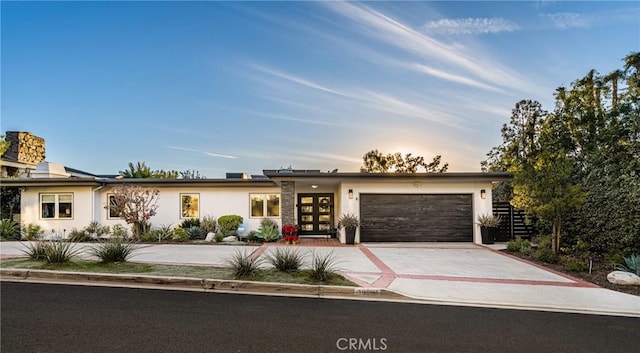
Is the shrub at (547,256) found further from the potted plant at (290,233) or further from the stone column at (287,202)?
the stone column at (287,202)

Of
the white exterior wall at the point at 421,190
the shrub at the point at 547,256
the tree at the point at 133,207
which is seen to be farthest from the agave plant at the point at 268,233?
the shrub at the point at 547,256

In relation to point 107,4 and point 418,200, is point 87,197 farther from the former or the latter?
point 418,200

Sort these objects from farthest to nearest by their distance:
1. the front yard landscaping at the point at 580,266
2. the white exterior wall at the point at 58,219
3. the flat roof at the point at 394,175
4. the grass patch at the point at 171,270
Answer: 1. the white exterior wall at the point at 58,219
2. the flat roof at the point at 394,175
3. the front yard landscaping at the point at 580,266
4. the grass patch at the point at 171,270

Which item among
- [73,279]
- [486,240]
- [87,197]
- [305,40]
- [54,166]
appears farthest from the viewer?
[54,166]

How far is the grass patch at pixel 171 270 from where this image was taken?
6.63 metres

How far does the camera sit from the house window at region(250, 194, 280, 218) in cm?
1598

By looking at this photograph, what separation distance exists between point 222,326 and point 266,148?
15.9 metres

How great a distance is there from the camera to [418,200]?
13.8 m

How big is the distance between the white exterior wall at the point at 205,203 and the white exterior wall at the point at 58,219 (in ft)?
1.82

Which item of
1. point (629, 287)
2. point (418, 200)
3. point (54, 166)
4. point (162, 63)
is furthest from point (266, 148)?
point (629, 287)

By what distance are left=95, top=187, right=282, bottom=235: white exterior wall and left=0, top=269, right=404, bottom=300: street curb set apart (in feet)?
29.1

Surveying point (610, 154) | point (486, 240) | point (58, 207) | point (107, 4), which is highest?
point (107, 4)

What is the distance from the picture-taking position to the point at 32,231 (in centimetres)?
1491

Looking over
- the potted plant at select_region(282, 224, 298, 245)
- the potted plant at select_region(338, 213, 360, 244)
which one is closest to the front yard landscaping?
the potted plant at select_region(338, 213, 360, 244)
